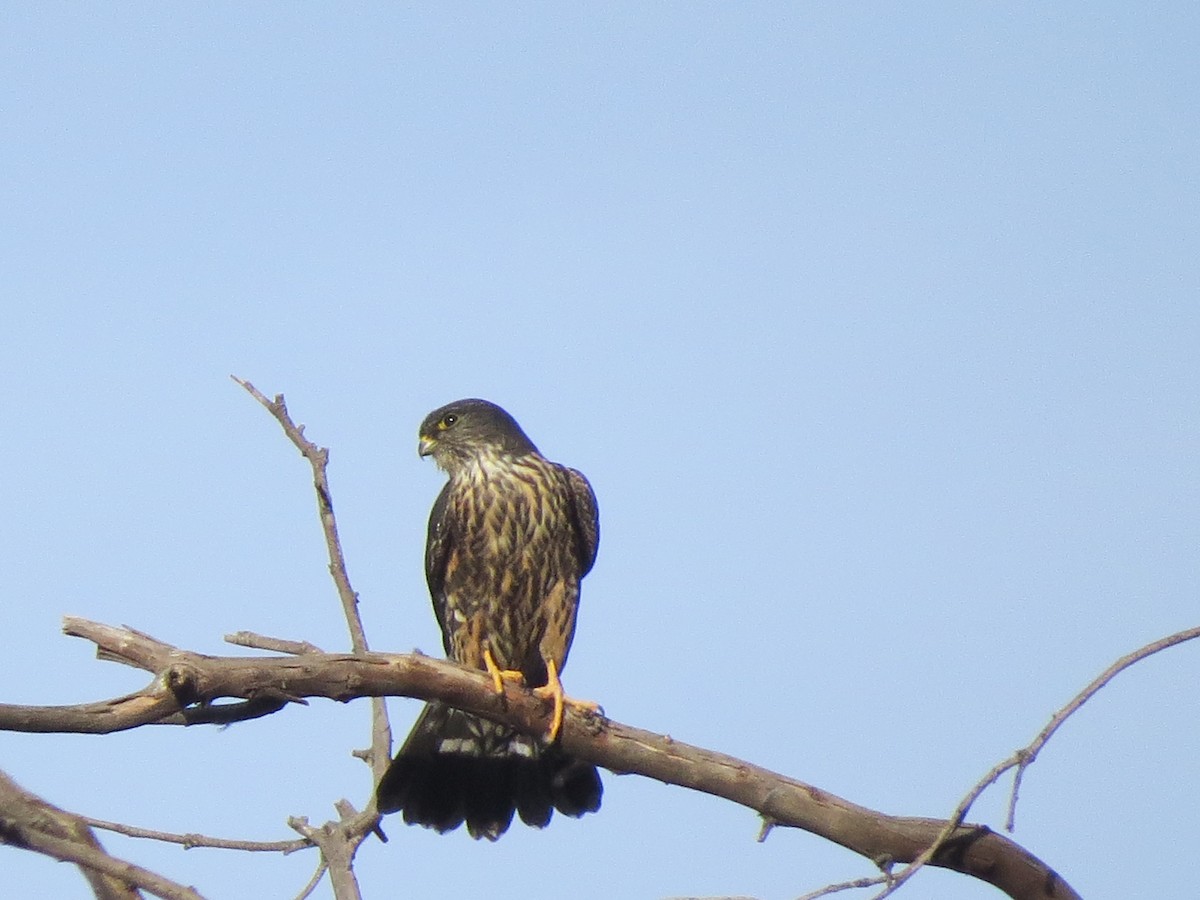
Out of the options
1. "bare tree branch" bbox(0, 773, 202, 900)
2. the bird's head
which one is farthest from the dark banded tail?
"bare tree branch" bbox(0, 773, 202, 900)

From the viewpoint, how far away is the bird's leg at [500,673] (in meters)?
4.18

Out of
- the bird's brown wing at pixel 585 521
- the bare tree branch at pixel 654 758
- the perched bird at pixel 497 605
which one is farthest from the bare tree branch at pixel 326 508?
the bird's brown wing at pixel 585 521

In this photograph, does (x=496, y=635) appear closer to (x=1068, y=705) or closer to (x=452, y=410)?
(x=452, y=410)

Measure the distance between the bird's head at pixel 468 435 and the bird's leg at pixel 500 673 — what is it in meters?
0.78

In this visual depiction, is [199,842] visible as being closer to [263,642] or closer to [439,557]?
[263,642]

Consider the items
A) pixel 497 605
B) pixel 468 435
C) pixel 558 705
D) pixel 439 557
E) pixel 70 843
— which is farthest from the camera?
pixel 468 435

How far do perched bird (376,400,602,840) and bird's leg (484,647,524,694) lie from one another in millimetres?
11

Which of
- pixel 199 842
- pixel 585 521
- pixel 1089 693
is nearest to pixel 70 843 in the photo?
pixel 199 842

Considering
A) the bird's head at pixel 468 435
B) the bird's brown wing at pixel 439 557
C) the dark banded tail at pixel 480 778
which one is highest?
the bird's head at pixel 468 435

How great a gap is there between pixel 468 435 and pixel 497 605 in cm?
79

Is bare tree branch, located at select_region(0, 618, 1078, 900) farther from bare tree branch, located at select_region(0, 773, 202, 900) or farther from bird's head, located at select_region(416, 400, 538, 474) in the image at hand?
bird's head, located at select_region(416, 400, 538, 474)

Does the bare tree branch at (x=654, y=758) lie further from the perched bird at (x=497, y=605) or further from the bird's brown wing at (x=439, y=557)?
the bird's brown wing at (x=439, y=557)

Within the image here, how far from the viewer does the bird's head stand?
5.82 m

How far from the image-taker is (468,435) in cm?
591
